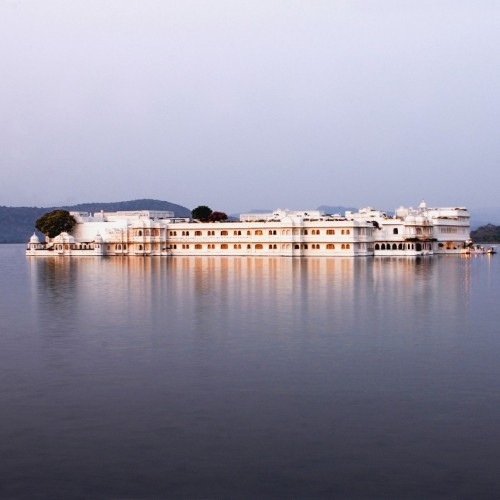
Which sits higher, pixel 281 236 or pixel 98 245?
pixel 281 236

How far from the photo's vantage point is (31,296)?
121ft

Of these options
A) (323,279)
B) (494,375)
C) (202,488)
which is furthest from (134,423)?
(323,279)

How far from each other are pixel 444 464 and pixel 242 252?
72.7 m

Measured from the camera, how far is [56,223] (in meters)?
91.5

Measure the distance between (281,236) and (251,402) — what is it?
67.4 meters

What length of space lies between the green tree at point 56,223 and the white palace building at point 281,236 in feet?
3.94

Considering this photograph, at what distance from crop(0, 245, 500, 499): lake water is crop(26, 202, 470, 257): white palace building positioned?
5078cm

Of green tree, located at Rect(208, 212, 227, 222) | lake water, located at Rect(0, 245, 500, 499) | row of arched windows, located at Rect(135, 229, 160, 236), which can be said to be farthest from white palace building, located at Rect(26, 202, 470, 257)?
lake water, located at Rect(0, 245, 500, 499)

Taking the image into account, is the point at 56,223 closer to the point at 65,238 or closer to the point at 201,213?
the point at 65,238

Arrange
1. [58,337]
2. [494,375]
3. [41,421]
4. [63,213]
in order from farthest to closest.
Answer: [63,213], [58,337], [494,375], [41,421]

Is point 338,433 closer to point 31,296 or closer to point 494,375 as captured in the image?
point 494,375

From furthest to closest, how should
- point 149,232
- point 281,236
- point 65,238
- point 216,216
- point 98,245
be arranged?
point 216,216
point 65,238
point 98,245
point 149,232
point 281,236

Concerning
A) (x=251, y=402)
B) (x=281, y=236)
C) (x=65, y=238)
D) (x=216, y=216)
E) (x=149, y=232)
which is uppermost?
(x=216, y=216)

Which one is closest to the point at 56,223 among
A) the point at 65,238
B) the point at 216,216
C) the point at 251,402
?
the point at 65,238
